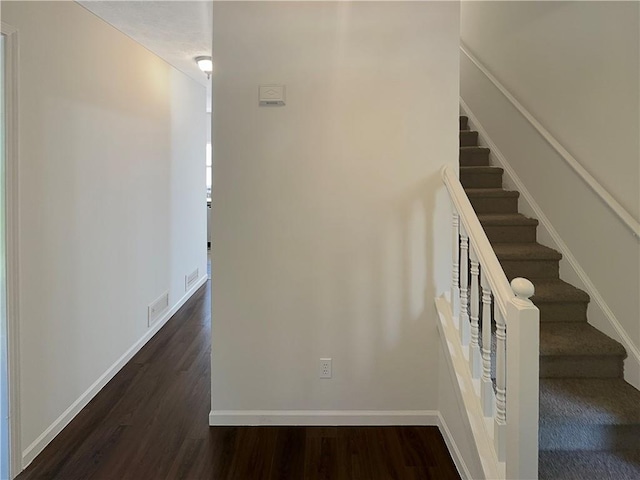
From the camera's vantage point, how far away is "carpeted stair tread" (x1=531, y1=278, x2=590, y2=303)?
2254 millimetres

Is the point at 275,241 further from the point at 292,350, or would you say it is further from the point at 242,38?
the point at 242,38

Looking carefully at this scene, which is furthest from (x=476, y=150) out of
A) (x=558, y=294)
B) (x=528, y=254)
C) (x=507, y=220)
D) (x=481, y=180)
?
(x=558, y=294)

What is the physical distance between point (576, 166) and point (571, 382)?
48.2 inches

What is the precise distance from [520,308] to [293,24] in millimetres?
→ 1780

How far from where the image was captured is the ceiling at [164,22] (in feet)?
7.83

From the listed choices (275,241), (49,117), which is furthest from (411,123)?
(49,117)

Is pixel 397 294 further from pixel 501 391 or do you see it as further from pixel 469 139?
pixel 469 139

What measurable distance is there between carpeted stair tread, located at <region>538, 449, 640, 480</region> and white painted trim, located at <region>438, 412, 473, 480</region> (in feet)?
1.02

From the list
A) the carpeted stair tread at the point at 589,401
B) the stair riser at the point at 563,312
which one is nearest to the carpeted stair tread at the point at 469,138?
the stair riser at the point at 563,312

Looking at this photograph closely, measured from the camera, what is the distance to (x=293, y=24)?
215cm

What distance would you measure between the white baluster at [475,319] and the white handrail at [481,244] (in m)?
0.09

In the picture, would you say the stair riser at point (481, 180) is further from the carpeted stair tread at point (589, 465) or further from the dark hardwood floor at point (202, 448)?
the carpeted stair tread at point (589, 465)

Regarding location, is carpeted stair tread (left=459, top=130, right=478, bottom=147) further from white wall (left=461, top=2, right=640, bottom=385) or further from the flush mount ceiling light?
the flush mount ceiling light

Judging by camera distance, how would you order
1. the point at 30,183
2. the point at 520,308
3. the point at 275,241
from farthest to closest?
the point at 275,241
the point at 30,183
the point at 520,308
